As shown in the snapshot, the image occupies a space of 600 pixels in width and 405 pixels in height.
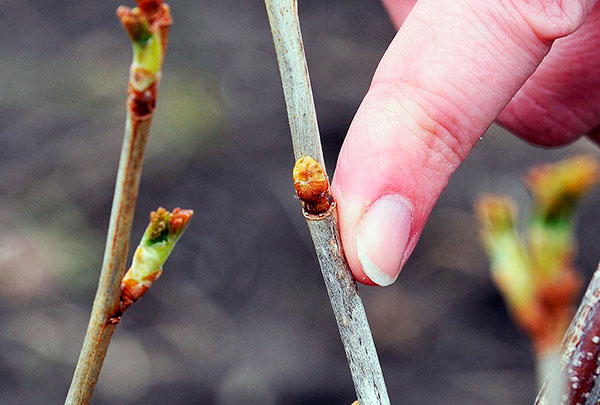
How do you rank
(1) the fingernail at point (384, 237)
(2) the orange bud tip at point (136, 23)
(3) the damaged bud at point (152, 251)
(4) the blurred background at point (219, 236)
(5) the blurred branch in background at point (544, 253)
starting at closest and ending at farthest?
(2) the orange bud tip at point (136, 23) → (3) the damaged bud at point (152, 251) → (1) the fingernail at point (384, 237) → (5) the blurred branch in background at point (544, 253) → (4) the blurred background at point (219, 236)

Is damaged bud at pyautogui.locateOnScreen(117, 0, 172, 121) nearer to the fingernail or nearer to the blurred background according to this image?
the fingernail

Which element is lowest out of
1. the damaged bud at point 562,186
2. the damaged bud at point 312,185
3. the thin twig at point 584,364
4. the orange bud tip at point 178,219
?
the thin twig at point 584,364

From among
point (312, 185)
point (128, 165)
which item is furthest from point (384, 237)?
point (128, 165)

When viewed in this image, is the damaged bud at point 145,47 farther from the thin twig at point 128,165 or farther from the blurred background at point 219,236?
the blurred background at point 219,236

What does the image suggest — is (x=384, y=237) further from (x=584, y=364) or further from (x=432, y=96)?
(x=584, y=364)

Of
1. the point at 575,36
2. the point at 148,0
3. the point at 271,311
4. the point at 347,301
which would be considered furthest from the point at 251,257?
the point at 148,0

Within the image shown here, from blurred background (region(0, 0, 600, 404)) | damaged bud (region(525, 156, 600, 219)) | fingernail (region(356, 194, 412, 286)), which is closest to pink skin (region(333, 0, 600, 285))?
fingernail (region(356, 194, 412, 286))

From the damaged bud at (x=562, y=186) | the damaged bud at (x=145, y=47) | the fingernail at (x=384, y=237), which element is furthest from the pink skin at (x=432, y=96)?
the damaged bud at (x=145, y=47)
